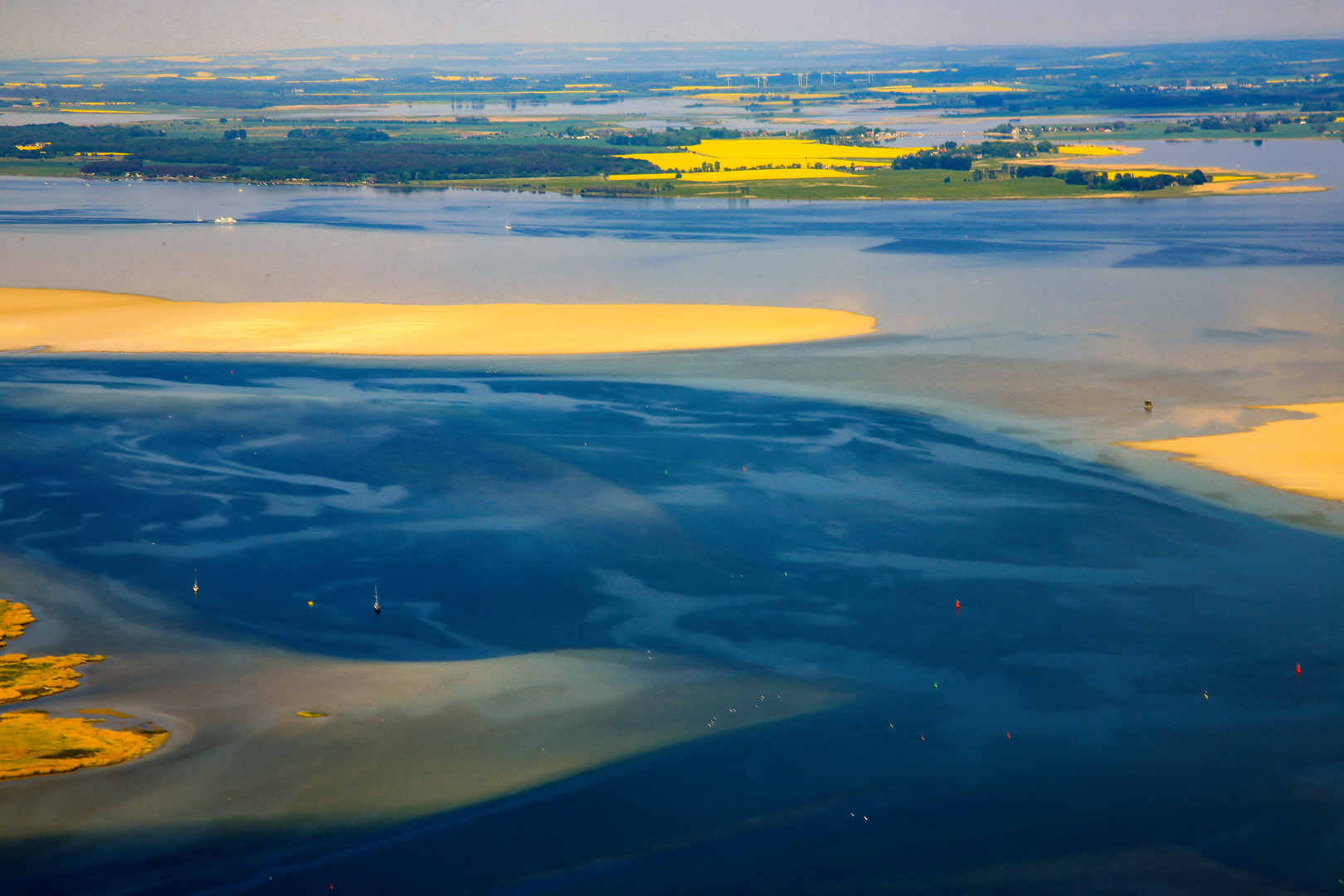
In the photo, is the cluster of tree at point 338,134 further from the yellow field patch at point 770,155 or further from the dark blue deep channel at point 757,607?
the dark blue deep channel at point 757,607

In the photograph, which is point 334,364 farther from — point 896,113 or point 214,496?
point 896,113

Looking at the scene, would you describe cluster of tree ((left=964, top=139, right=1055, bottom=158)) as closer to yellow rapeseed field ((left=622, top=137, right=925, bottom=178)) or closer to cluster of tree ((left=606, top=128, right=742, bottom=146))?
yellow rapeseed field ((left=622, top=137, right=925, bottom=178))

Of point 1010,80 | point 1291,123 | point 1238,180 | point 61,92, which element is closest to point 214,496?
point 1238,180

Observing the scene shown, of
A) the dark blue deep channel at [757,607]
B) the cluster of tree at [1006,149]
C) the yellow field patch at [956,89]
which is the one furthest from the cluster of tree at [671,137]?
the yellow field patch at [956,89]

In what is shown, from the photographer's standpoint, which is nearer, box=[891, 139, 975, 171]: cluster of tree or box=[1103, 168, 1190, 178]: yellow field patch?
box=[1103, 168, 1190, 178]: yellow field patch

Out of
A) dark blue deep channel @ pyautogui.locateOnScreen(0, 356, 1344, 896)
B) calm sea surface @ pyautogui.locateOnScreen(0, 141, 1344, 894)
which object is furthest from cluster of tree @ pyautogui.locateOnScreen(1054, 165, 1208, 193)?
dark blue deep channel @ pyautogui.locateOnScreen(0, 356, 1344, 896)

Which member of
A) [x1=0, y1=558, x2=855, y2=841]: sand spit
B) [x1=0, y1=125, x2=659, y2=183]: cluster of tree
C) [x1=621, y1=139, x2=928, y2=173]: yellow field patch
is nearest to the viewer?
[x1=0, y1=558, x2=855, y2=841]: sand spit

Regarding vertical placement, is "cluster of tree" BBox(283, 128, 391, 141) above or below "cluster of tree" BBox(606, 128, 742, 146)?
above
